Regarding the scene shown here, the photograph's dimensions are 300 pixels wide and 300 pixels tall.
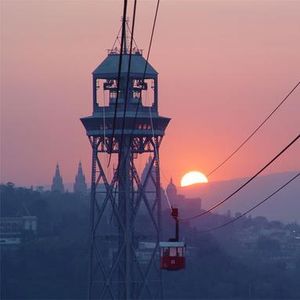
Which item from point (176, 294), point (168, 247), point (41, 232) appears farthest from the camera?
point (41, 232)

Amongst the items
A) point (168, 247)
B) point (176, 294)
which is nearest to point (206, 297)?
point (176, 294)

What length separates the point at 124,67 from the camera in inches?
3546

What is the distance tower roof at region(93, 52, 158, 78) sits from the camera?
289 feet

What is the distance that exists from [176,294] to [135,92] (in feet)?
253

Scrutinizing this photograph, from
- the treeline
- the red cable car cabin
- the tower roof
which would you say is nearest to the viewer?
the red cable car cabin

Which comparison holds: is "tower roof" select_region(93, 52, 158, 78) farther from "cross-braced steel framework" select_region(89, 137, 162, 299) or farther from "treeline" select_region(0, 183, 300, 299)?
"treeline" select_region(0, 183, 300, 299)

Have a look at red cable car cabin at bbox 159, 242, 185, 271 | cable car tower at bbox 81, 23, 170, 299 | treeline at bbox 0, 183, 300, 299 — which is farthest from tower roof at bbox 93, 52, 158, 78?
treeline at bbox 0, 183, 300, 299

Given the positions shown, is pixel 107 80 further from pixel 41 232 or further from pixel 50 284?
pixel 41 232

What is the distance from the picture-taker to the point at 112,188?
92.1 meters

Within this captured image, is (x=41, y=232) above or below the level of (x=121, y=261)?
above

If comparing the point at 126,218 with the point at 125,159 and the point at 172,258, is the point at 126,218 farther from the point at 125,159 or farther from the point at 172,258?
the point at 172,258

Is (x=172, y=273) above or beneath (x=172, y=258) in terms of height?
above

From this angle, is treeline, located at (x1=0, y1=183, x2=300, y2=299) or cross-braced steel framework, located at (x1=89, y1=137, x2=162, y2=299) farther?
treeline, located at (x1=0, y1=183, x2=300, y2=299)

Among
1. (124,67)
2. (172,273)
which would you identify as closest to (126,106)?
(124,67)
